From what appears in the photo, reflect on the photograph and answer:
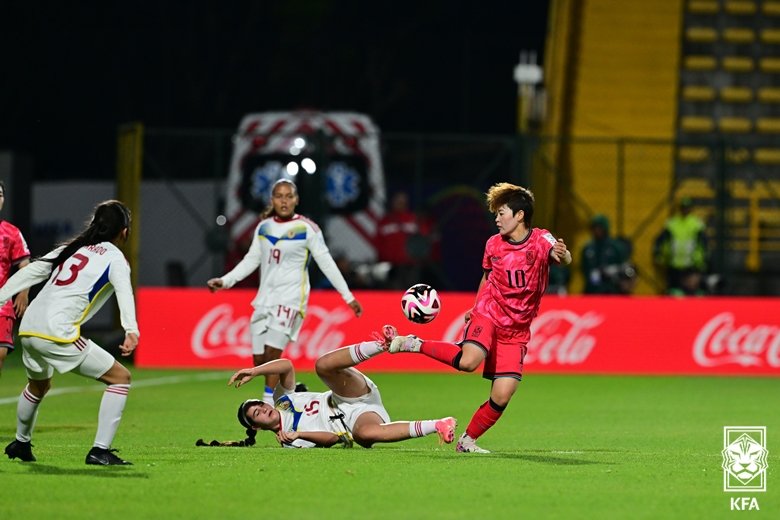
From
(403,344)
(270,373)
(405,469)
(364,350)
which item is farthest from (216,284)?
(405,469)

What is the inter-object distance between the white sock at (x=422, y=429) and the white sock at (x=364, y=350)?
609mm

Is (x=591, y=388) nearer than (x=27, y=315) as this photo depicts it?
No

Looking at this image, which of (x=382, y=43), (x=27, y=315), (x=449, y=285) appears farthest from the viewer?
(x=382, y=43)

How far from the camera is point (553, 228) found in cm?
2434

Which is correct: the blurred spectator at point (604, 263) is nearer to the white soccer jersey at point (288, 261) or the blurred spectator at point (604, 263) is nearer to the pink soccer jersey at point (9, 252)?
the white soccer jersey at point (288, 261)

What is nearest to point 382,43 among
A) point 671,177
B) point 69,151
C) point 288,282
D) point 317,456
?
point 69,151

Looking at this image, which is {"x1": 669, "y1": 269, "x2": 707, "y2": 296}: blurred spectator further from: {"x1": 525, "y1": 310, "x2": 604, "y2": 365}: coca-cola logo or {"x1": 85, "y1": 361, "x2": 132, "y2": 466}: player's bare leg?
{"x1": 85, "y1": 361, "x2": 132, "y2": 466}: player's bare leg

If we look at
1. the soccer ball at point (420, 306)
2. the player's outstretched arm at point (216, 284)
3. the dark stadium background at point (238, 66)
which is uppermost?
the dark stadium background at point (238, 66)

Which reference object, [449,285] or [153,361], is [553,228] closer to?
[449,285]

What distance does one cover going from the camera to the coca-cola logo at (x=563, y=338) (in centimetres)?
2066

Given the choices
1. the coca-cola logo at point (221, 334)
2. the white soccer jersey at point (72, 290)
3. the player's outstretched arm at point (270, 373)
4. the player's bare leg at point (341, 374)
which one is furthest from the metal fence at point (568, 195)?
the white soccer jersey at point (72, 290)

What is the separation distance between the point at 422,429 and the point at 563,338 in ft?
33.7

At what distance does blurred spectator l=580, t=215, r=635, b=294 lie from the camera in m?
22.1

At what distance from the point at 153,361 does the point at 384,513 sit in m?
13.0
